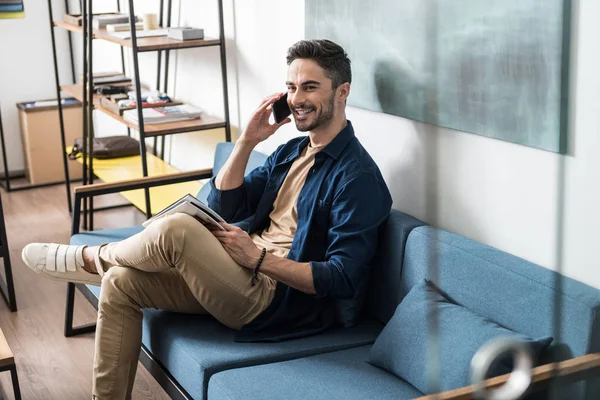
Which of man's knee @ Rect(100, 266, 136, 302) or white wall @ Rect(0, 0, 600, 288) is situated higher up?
white wall @ Rect(0, 0, 600, 288)

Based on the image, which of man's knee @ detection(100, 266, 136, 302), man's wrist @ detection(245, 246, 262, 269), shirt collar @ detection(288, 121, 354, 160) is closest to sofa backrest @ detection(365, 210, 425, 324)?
shirt collar @ detection(288, 121, 354, 160)

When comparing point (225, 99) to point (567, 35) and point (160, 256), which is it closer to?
point (160, 256)

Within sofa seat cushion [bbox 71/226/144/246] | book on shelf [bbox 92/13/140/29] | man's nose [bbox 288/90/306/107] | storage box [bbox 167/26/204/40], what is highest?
book on shelf [bbox 92/13/140/29]

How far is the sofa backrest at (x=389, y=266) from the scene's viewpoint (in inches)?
87.4

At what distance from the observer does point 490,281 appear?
6.23ft

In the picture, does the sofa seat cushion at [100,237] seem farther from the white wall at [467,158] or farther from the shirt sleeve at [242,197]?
the white wall at [467,158]

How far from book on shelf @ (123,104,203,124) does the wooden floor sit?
824 millimetres

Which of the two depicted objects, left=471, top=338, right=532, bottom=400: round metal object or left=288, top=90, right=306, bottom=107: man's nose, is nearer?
left=471, top=338, right=532, bottom=400: round metal object

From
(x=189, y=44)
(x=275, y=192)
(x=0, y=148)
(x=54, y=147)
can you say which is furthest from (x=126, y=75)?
(x=275, y=192)

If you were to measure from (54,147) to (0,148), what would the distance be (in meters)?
0.41

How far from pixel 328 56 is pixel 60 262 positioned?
1.10 m

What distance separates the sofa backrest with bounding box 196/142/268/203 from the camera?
2951 mm

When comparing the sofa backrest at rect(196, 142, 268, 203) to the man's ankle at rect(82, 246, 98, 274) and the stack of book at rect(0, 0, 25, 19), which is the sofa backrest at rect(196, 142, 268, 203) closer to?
the man's ankle at rect(82, 246, 98, 274)

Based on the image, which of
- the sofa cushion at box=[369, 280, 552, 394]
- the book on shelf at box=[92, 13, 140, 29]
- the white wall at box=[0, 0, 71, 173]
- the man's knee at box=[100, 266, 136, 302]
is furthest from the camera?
the white wall at box=[0, 0, 71, 173]
